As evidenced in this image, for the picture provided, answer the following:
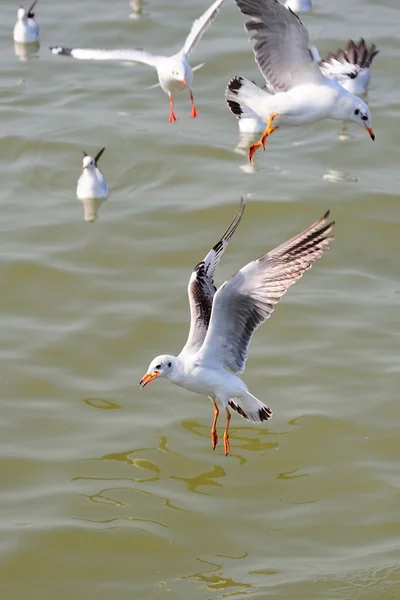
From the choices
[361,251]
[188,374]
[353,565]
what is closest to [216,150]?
[361,251]

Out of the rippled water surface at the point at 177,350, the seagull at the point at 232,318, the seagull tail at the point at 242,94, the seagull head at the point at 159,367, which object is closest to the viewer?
the rippled water surface at the point at 177,350

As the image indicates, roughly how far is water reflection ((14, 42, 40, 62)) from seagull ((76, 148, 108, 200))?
15.3 feet

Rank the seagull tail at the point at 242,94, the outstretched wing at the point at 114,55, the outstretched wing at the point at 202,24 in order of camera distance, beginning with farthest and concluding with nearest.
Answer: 1. the outstretched wing at the point at 114,55
2. the outstretched wing at the point at 202,24
3. the seagull tail at the point at 242,94

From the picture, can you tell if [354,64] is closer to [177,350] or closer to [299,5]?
[299,5]

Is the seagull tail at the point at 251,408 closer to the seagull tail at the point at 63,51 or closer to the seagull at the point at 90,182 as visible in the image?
the seagull at the point at 90,182

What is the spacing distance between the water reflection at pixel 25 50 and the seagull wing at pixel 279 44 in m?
8.14

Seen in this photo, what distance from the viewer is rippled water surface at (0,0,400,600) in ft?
27.2

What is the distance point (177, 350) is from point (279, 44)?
2739 mm

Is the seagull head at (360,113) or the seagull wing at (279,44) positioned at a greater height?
the seagull wing at (279,44)

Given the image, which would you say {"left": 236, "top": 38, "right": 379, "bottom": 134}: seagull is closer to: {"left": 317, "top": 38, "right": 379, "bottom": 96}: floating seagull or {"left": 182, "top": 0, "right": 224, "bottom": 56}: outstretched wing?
{"left": 317, "top": 38, "right": 379, "bottom": 96}: floating seagull

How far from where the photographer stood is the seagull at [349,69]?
1470 cm

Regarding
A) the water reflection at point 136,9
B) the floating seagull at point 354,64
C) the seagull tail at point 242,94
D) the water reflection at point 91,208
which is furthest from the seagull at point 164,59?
the water reflection at point 136,9

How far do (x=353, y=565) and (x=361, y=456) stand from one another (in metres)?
1.48

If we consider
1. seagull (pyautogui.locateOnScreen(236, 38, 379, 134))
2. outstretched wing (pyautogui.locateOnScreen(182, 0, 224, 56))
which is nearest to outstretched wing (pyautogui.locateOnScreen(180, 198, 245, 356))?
outstretched wing (pyautogui.locateOnScreen(182, 0, 224, 56))
